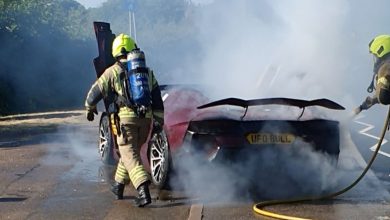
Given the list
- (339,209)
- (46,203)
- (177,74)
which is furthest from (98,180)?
Result: (177,74)

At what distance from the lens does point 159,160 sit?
7477 millimetres

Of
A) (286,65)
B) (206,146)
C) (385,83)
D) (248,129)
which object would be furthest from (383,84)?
(286,65)

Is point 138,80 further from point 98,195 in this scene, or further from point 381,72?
point 381,72

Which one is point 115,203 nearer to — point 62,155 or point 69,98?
point 62,155

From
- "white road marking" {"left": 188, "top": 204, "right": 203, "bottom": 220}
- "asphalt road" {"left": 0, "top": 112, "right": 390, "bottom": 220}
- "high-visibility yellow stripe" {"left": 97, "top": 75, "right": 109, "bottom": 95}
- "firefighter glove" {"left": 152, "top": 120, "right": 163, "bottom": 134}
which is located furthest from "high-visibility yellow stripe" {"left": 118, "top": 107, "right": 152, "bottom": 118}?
"white road marking" {"left": 188, "top": 204, "right": 203, "bottom": 220}

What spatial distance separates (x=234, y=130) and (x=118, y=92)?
1263 mm

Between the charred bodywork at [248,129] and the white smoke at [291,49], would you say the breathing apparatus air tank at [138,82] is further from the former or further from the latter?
the white smoke at [291,49]

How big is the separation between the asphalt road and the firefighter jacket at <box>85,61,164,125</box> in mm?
940

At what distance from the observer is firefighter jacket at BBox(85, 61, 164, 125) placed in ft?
22.8

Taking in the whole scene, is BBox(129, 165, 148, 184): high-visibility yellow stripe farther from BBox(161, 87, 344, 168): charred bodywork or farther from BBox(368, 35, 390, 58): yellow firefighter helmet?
BBox(368, 35, 390, 58): yellow firefighter helmet

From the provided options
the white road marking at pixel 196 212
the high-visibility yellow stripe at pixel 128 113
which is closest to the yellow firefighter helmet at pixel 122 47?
the high-visibility yellow stripe at pixel 128 113

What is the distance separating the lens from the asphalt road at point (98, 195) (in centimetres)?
655

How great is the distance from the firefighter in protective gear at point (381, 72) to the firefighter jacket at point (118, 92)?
237cm

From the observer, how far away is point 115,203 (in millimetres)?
7055
